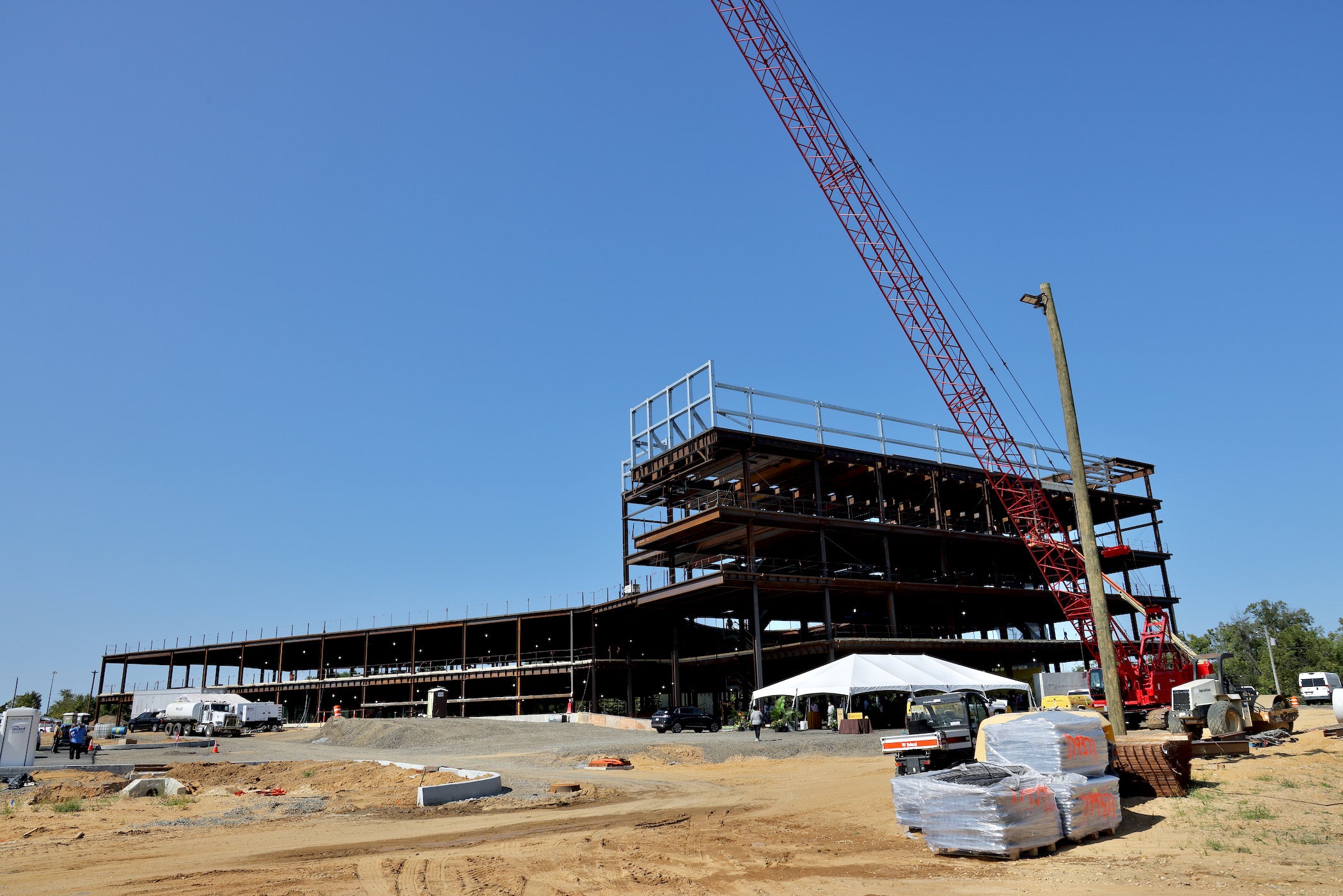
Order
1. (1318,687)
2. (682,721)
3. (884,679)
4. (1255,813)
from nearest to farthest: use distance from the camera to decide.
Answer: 1. (1255,813)
2. (884,679)
3. (682,721)
4. (1318,687)

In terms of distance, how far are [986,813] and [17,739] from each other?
108 ft

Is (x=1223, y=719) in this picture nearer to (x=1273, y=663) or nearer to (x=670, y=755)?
(x=670, y=755)

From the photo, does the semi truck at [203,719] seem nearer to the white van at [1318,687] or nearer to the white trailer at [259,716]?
the white trailer at [259,716]

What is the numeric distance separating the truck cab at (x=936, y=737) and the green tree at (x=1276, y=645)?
277 ft

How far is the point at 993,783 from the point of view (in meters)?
13.5

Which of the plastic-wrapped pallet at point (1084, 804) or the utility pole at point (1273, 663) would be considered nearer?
the plastic-wrapped pallet at point (1084, 804)

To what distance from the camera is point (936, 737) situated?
19.5 metres

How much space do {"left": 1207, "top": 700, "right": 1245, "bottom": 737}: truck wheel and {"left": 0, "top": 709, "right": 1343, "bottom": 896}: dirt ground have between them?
64.0 inches

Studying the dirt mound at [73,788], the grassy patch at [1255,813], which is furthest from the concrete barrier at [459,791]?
the grassy patch at [1255,813]

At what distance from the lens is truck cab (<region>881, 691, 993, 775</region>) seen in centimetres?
1945

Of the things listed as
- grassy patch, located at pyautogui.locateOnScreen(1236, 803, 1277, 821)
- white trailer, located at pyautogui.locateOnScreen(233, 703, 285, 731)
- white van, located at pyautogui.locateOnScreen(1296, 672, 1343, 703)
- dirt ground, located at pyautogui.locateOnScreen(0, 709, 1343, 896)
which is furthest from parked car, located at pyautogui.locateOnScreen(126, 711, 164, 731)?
white van, located at pyautogui.locateOnScreen(1296, 672, 1343, 703)

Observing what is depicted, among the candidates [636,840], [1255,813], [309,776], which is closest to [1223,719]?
[1255,813]

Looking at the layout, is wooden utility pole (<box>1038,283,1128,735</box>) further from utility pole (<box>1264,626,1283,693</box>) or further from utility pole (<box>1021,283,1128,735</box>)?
utility pole (<box>1264,626,1283,693</box>)

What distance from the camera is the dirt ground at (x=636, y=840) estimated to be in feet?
38.0
